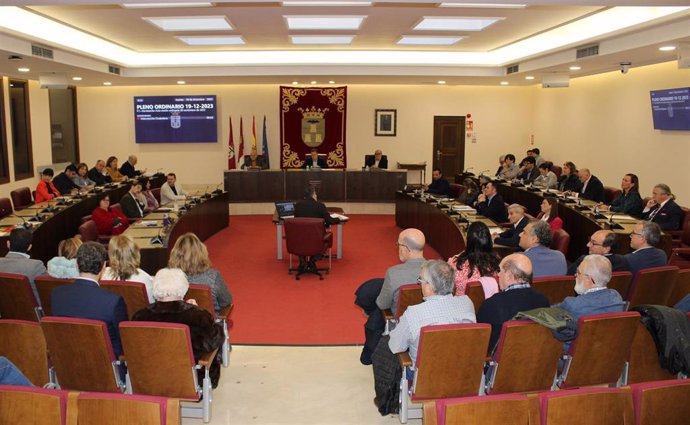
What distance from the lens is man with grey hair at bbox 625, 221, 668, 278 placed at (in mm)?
5289

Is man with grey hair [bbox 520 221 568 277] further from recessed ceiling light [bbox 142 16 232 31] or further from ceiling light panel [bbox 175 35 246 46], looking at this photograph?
ceiling light panel [bbox 175 35 246 46]

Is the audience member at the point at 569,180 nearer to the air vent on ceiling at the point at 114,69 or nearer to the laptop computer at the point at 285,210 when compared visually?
the laptop computer at the point at 285,210

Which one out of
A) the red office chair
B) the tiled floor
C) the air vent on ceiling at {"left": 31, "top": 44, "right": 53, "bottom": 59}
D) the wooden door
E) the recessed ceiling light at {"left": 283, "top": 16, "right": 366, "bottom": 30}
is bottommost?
the tiled floor

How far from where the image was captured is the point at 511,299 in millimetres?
3711

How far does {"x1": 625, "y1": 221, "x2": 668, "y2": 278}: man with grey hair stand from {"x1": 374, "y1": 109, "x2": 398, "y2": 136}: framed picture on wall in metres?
11.0

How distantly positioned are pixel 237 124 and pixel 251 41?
5.12 m

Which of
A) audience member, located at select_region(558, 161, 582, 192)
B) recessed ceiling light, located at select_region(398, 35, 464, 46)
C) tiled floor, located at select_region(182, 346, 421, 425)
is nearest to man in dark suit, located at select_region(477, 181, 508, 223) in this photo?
audience member, located at select_region(558, 161, 582, 192)

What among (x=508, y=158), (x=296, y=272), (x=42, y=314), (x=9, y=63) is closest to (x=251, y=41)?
(x=9, y=63)

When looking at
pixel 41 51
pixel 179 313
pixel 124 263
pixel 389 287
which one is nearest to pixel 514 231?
pixel 389 287

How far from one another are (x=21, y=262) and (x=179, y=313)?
211cm

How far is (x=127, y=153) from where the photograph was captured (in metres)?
15.9

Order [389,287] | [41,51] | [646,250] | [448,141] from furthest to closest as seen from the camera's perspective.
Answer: [448,141], [41,51], [646,250], [389,287]

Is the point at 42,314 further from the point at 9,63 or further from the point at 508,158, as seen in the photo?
the point at 508,158

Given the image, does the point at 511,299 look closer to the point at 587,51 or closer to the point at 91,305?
the point at 91,305
